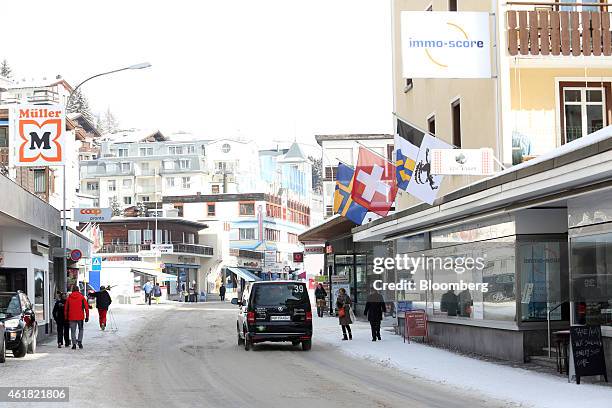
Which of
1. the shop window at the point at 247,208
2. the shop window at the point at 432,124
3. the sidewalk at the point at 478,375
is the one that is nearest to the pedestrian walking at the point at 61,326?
the sidewalk at the point at 478,375

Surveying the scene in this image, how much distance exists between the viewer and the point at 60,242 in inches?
1513

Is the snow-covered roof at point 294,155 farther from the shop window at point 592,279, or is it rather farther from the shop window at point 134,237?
the shop window at point 592,279

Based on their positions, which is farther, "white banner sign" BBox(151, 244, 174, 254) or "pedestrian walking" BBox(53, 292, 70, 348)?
"white banner sign" BBox(151, 244, 174, 254)

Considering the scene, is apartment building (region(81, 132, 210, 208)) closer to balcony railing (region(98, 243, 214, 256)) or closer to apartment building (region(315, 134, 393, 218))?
balcony railing (region(98, 243, 214, 256))

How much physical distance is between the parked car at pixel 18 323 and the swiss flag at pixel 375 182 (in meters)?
9.94

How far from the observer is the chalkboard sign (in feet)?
52.7

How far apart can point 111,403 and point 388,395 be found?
4.42 metres

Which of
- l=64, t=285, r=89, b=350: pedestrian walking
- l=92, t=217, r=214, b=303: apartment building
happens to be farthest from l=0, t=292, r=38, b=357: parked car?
l=92, t=217, r=214, b=303: apartment building

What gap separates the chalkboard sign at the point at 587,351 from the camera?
16078mm

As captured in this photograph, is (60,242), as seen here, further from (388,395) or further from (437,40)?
(388,395)

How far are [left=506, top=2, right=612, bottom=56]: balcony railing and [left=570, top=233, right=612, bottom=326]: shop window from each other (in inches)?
218

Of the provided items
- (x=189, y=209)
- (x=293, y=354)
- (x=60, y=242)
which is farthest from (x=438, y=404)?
(x=189, y=209)

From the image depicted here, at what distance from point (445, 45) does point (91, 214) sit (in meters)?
20.0

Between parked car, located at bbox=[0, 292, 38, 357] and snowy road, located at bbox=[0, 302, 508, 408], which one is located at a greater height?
parked car, located at bbox=[0, 292, 38, 357]
